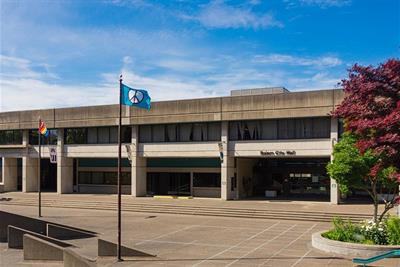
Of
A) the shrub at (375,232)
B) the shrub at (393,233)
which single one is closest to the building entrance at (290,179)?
the shrub at (375,232)

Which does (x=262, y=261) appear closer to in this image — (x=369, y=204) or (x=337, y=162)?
(x=337, y=162)

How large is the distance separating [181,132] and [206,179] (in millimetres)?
5288

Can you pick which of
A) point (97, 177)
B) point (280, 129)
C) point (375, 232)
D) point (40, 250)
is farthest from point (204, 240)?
point (97, 177)

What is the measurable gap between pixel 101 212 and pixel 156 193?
12.1 metres

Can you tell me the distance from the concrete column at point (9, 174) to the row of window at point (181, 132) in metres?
17.9

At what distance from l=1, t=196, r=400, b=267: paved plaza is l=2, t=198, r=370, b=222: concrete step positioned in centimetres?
101

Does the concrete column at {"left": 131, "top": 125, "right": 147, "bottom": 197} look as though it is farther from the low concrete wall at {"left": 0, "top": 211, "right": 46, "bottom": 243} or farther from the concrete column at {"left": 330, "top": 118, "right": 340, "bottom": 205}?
the low concrete wall at {"left": 0, "top": 211, "right": 46, "bottom": 243}

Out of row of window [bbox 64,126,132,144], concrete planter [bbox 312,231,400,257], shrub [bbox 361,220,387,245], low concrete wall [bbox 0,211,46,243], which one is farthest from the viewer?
row of window [bbox 64,126,132,144]

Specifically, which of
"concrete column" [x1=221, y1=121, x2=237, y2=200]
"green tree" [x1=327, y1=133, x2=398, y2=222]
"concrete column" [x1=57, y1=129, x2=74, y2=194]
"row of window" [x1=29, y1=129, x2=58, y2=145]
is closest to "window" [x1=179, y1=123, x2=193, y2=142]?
"concrete column" [x1=221, y1=121, x2=237, y2=200]

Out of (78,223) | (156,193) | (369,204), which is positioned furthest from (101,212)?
(369,204)

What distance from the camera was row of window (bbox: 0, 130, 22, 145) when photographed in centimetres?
5082

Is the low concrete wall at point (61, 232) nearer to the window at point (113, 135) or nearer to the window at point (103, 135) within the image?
the window at point (113, 135)

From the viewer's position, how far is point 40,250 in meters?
18.5

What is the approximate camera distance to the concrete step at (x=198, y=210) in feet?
95.8
